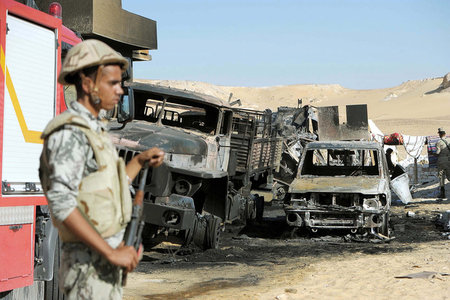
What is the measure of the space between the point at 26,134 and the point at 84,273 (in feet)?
8.78

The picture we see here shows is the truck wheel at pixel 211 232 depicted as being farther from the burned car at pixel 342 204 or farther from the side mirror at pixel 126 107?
the side mirror at pixel 126 107

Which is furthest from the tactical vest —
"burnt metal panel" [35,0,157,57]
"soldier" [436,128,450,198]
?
"burnt metal panel" [35,0,157,57]

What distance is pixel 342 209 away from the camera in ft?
42.0

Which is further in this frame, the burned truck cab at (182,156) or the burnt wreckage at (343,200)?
the burnt wreckage at (343,200)

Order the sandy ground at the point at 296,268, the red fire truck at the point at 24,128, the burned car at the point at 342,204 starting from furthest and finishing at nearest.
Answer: the burned car at the point at 342,204 < the sandy ground at the point at 296,268 < the red fire truck at the point at 24,128

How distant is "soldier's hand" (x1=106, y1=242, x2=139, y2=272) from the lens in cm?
309

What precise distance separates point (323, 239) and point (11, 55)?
8781 millimetres

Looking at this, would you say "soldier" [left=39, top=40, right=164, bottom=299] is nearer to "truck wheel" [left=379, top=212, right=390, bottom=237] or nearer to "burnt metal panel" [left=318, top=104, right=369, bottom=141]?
"truck wheel" [left=379, top=212, right=390, bottom=237]

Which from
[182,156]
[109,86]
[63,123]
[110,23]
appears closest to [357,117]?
[110,23]

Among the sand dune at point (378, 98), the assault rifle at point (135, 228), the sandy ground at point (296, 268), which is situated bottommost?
the sandy ground at point (296, 268)

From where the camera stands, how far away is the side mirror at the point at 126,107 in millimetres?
6727

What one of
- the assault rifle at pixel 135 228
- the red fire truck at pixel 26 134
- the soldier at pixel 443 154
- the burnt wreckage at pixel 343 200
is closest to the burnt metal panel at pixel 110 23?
the soldier at pixel 443 154

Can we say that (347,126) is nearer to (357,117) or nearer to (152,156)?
(357,117)

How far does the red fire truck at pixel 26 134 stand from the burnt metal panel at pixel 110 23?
1873cm
